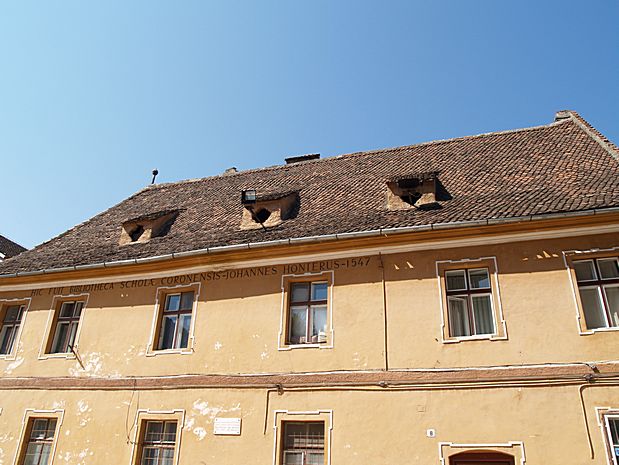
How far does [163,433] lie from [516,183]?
917 centimetres

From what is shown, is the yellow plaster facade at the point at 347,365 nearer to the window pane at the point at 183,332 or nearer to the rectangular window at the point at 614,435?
the rectangular window at the point at 614,435

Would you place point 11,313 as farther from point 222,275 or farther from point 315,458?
point 315,458

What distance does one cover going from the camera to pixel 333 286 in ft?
32.7

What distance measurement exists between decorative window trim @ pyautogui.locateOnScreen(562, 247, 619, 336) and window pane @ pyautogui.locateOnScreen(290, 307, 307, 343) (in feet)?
16.2

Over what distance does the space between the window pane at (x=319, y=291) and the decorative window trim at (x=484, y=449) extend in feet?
11.6

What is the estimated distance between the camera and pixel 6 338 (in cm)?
1244

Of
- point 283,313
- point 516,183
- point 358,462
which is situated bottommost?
point 358,462

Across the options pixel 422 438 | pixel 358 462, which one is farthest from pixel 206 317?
pixel 422 438

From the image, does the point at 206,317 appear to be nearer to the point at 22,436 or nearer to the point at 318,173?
the point at 22,436

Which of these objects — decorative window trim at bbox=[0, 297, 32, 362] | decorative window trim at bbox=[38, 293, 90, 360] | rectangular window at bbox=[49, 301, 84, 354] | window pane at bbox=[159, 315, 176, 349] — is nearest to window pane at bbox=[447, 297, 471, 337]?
window pane at bbox=[159, 315, 176, 349]

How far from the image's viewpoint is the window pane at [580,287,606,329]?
8219mm

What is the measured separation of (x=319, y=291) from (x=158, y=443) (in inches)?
175

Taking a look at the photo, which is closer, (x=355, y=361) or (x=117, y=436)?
(x=355, y=361)

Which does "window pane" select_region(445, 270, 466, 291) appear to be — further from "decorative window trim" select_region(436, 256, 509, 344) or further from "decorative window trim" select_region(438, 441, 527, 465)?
"decorative window trim" select_region(438, 441, 527, 465)
